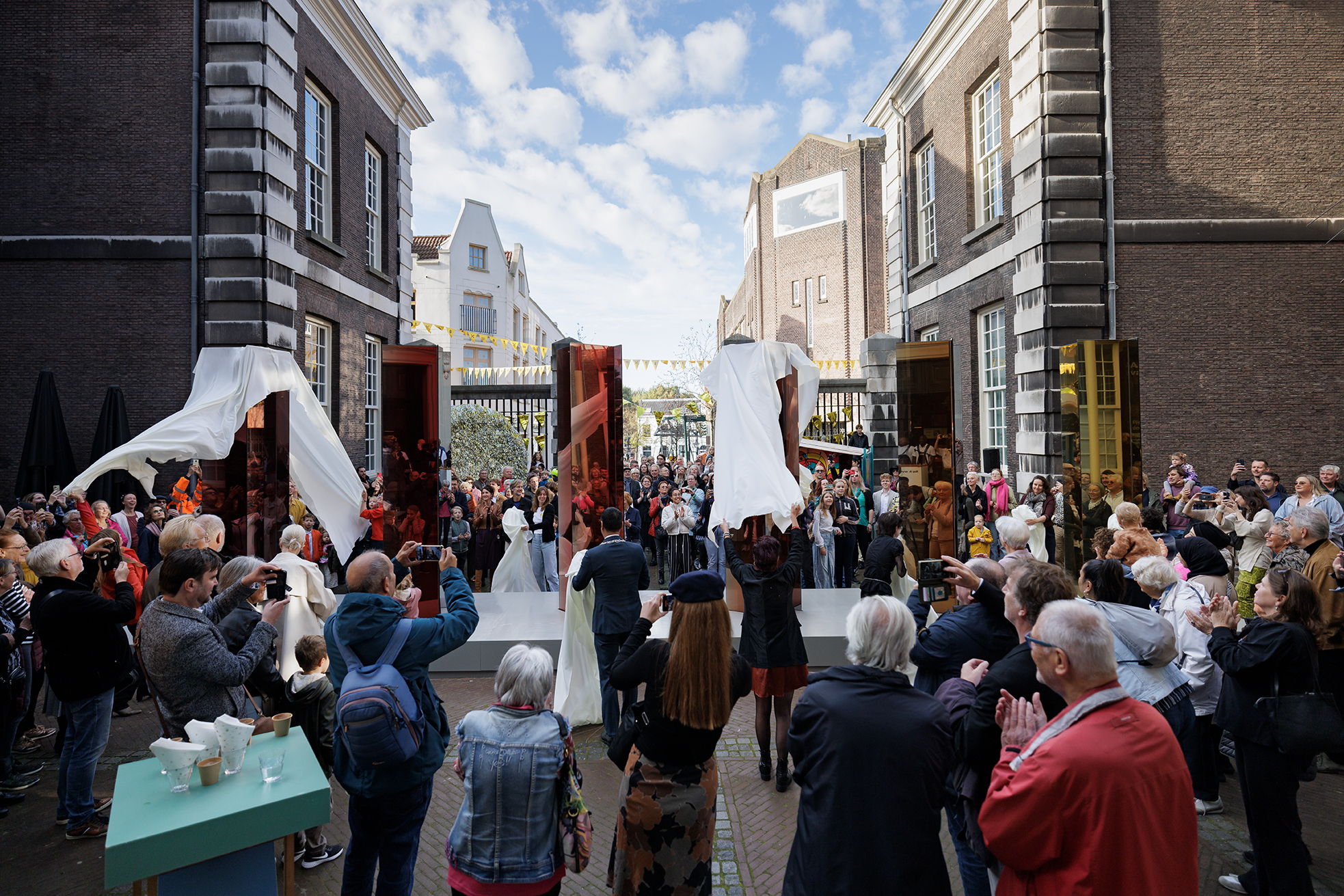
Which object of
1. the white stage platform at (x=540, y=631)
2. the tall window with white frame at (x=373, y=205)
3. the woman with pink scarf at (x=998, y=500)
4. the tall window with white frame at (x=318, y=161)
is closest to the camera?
the white stage platform at (x=540, y=631)

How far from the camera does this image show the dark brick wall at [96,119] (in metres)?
12.0

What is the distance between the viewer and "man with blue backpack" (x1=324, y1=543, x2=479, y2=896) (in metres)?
3.09

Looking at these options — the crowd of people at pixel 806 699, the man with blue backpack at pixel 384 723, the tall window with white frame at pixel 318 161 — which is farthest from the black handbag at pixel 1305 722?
the tall window with white frame at pixel 318 161

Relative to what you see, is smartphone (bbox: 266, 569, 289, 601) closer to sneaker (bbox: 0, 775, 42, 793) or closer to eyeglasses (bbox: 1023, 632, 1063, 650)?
sneaker (bbox: 0, 775, 42, 793)

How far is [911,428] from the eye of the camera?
8836 millimetres

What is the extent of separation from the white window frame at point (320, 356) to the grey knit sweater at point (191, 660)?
35.5 feet

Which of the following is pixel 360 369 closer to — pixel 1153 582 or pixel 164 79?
pixel 164 79

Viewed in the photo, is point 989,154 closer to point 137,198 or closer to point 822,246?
point 137,198

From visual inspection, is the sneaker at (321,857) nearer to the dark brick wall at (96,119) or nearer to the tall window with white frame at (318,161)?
the dark brick wall at (96,119)

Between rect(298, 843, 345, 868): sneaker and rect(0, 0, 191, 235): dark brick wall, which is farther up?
rect(0, 0, 191, 235): dark brick wall

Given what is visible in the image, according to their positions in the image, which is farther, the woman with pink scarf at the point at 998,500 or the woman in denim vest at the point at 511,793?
the woman with pink scarf at the point at 998,500

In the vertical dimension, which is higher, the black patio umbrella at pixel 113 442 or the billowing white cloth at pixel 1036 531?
the black patio umbrella at pixel 113 442

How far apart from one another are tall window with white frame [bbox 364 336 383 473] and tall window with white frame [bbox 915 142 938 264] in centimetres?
1254

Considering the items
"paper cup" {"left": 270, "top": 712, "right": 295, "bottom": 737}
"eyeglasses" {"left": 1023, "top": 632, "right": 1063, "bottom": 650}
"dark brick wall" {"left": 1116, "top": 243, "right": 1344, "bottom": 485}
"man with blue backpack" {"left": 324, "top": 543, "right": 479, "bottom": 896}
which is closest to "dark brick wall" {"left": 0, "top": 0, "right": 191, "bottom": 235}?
"paper cup" {"left": 270, "top": 712, "right": 295, "bottom": 737}
